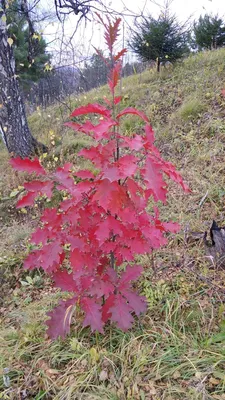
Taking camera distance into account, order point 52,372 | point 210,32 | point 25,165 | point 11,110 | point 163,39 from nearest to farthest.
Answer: point 25,165, point 52,372, point 11,110, point 163,39, point 210,32

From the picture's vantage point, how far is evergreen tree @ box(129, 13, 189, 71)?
563cm

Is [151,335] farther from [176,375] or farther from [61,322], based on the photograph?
[61,322]

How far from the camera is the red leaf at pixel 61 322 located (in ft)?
5.38

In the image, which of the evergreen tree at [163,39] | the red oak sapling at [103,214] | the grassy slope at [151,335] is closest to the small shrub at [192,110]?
the grassy slope at [151,335]

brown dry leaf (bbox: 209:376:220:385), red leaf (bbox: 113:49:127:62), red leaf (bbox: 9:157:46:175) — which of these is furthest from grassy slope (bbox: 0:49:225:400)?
red leaf (bbox: 113:49:127:62)

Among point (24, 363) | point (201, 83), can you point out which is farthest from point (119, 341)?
point (201, 83)

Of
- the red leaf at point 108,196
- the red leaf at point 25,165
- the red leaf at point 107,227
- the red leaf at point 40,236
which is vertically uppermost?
the red leaf at point 25,165

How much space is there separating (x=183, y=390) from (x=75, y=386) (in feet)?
1.81

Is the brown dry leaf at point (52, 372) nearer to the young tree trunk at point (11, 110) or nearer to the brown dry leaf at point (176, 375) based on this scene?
the brown dry leaf at point (176, 375)

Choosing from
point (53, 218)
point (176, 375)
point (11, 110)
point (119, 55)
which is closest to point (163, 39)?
point (11, 110)

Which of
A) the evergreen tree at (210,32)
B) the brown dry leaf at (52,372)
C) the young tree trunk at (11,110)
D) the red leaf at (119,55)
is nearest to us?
the red leaf at (119,55)

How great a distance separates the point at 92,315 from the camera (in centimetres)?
156

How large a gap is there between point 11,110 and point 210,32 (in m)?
5.58

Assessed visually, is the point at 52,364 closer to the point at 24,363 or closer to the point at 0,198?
the point at 24,363
